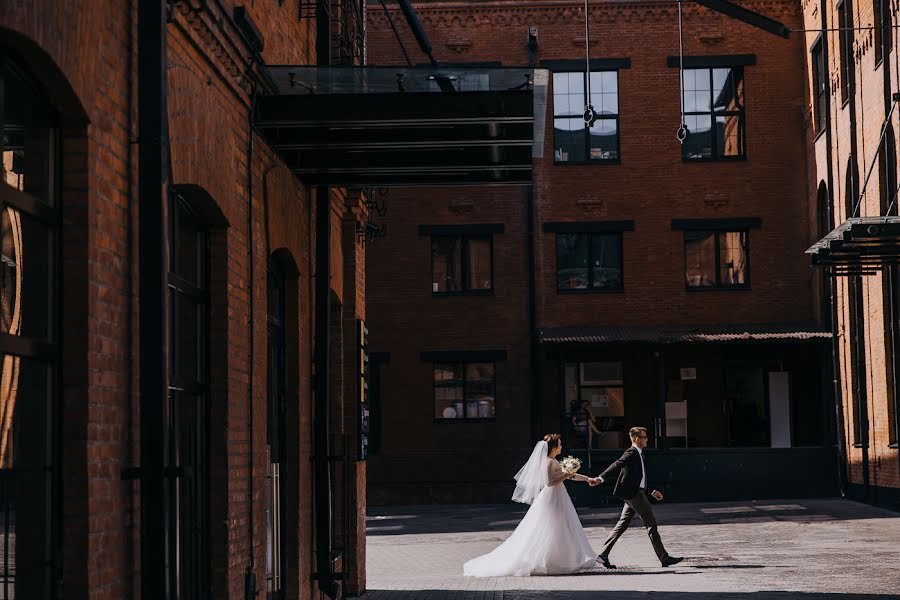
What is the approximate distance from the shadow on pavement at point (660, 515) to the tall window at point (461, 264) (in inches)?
219

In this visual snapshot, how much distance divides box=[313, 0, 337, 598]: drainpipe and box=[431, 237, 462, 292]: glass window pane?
21616mm

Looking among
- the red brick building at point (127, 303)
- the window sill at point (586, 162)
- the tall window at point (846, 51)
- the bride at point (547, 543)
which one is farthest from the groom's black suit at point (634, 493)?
the window sill at point (586, 162)

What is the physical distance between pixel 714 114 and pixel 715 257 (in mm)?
3447

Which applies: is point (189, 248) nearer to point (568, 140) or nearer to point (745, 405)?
point (568, 140)

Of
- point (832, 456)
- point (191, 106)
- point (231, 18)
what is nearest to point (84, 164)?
point (191, 106)

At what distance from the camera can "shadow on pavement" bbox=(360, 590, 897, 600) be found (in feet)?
47.8

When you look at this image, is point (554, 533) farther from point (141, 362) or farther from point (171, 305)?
point (141, 362)

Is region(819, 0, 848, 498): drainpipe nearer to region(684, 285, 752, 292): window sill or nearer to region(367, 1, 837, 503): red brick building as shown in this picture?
region(367, 1, 837, 503): red brick building

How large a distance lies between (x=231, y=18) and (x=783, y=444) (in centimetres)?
2719

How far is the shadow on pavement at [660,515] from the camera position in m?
25.9

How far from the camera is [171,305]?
8.15 m

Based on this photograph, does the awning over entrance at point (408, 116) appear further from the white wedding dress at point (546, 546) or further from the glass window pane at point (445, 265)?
the glass window pane at point (445, 265)

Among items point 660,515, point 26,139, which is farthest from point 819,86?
point 26,139

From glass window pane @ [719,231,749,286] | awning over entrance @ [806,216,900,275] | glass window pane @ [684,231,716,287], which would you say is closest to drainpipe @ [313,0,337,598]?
awning over entrance @ [806,216,900,275]
